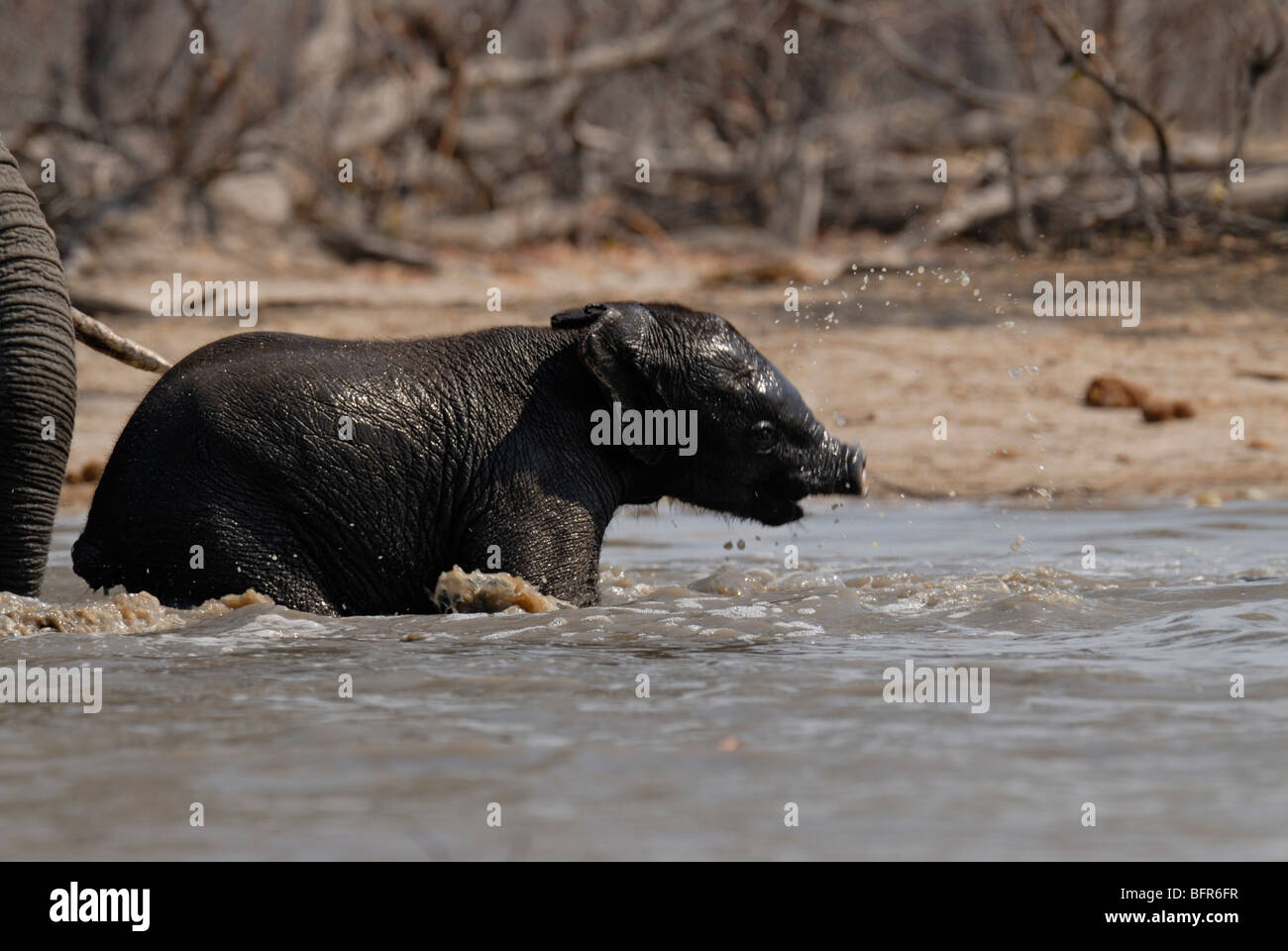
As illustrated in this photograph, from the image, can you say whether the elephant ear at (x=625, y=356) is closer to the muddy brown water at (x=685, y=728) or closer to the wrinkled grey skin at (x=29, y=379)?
the muddy brown water at (x=685, y=728)

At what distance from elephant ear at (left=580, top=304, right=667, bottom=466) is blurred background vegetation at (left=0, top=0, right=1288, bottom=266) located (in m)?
8.90

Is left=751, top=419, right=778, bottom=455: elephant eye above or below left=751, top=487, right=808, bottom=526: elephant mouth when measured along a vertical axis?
above

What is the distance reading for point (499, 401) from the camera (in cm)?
644

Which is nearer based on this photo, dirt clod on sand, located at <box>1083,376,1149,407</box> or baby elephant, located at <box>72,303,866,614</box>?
baby elephant, located at <box>72,303,866,614</box>

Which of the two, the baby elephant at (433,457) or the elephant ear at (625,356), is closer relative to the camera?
the baby elephant at (433,457)

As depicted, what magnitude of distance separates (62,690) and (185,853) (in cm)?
163

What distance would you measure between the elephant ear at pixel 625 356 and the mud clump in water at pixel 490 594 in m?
0.67

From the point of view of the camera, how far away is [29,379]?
18.3 feet

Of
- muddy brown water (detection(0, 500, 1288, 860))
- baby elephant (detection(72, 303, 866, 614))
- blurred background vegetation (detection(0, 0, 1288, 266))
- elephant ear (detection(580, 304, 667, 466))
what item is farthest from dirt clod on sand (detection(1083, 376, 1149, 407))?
elephant ear (detection(580, 304, 667, 466))

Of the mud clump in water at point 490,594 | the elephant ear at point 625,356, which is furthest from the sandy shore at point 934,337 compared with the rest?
the mud clump in water at point 490,594

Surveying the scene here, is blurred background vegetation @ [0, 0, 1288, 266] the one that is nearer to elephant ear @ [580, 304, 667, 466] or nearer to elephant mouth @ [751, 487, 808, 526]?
elephant mouth @ [751, 487, 808, 526]

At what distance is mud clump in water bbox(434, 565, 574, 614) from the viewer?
622 centimetres

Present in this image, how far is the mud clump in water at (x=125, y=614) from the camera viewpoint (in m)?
5.88

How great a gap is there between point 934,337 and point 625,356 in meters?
6.84
